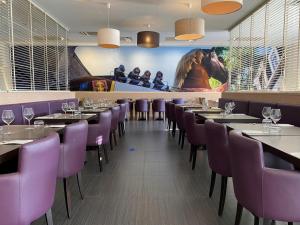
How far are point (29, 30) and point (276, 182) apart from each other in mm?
6725

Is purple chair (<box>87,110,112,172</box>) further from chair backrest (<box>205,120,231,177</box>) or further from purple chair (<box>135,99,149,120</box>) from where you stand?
purple chair (<box>135,99,149,120</box>)

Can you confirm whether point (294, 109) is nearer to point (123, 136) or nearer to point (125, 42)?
point (123, 136)

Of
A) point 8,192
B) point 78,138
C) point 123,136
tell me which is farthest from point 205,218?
point 123,136

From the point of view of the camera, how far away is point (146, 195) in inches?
123

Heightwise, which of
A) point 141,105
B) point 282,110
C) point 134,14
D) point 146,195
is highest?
point 134,14

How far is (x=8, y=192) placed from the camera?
4.75 feet

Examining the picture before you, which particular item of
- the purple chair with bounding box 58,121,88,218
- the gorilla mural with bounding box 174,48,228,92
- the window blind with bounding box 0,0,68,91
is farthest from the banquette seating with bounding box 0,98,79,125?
the gorilla mural with bounding box 174,48,228,92

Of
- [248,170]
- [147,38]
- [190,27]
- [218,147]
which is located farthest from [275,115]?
[147,38]

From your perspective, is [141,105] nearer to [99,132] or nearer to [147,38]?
[147,38]

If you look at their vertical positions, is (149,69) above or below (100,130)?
above

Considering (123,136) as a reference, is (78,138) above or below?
above

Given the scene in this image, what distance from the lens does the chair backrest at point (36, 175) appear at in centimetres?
151

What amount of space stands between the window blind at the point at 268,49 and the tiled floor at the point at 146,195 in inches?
99.4

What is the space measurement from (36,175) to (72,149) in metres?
0.95
